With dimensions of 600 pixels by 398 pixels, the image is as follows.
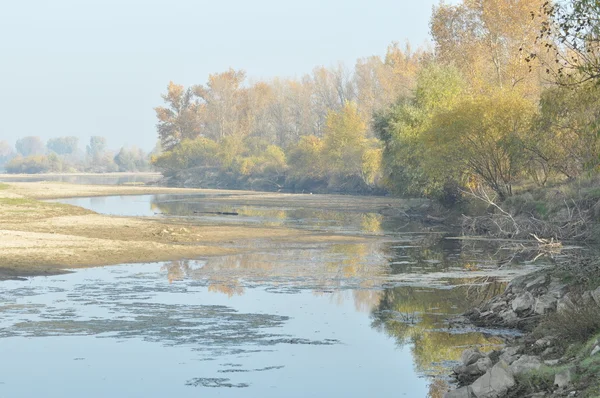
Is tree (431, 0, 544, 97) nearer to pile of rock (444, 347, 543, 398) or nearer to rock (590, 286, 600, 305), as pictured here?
rock (590, 286, 600, 305)

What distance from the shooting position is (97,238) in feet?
121

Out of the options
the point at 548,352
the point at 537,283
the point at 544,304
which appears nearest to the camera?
the point at 548,352

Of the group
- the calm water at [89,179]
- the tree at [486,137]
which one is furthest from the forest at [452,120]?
the calm water at [89,179]

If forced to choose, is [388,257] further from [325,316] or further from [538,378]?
[538,378]

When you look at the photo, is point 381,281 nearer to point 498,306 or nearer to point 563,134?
point 498,306

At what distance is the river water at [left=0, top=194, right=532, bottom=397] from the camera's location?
1528 cm

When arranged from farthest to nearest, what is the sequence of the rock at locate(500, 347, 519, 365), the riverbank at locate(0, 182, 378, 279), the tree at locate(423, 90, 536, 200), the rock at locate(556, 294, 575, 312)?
the tree at locate(423, 90, 536, 200) → the riverbank at locate(0, 182, 378, 279) → the rock at locate(556, 294, 575, 312) → the rock at locate(500, 347, 519, 365)

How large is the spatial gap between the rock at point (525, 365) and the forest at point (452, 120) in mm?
4550

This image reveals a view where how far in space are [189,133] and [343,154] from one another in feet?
220

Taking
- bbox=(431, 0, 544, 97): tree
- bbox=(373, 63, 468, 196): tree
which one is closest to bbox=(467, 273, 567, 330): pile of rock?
bbox=(373, 63, 468, 196): tree

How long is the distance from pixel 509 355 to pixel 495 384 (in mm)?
2046

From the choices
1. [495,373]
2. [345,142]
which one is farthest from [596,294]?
[345,142]

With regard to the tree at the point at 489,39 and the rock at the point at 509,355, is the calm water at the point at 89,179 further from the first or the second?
the rock at the point at 509,355

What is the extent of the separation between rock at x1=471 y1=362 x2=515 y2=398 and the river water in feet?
5.88
